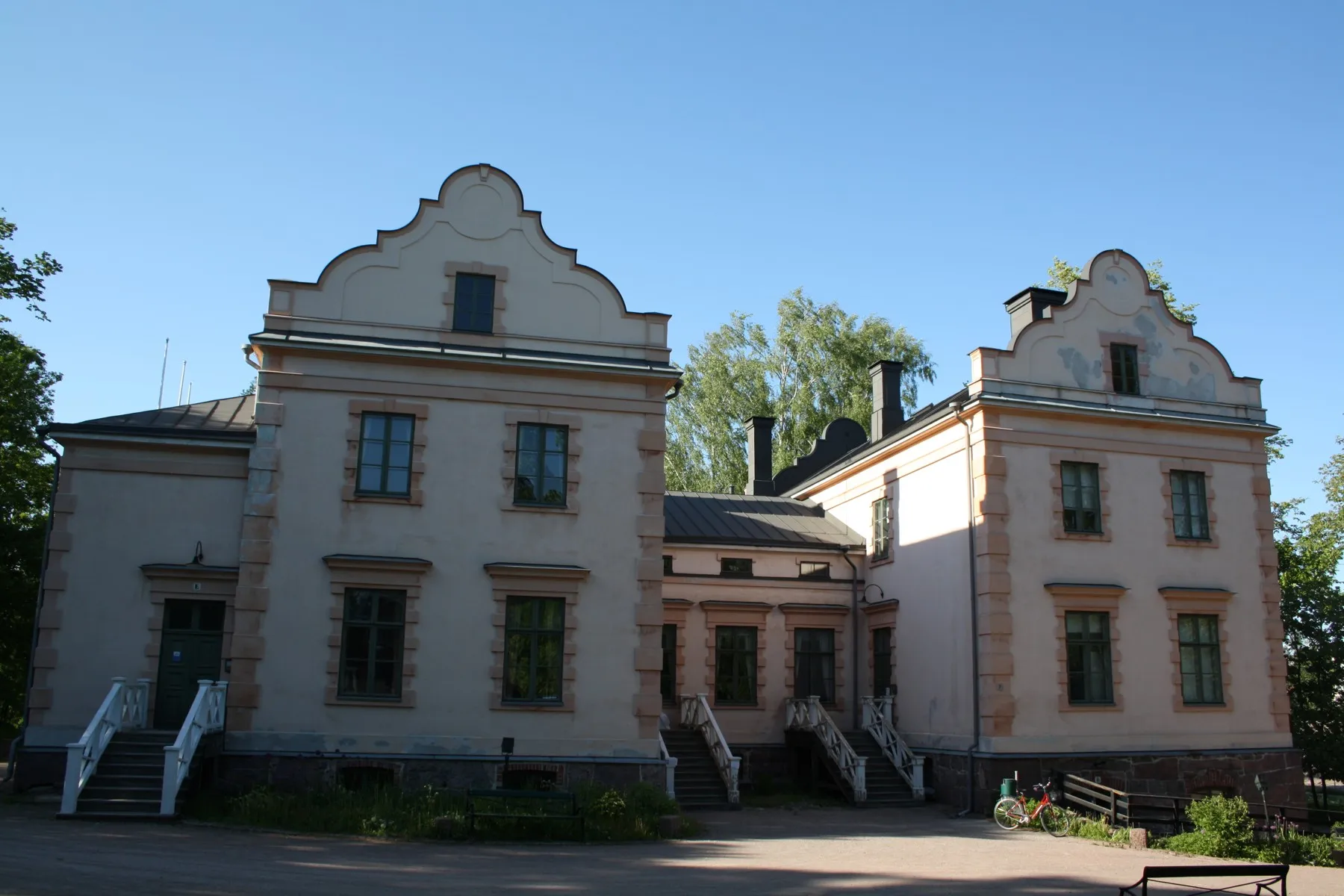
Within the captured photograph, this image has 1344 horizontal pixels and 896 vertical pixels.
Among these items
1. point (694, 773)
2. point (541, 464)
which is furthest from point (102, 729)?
point (694, 773)

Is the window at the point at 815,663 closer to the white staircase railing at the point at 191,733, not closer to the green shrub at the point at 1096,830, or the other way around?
the green shrub at the point at 1096,830

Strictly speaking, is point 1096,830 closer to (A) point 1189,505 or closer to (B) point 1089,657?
(B) point 1089,657

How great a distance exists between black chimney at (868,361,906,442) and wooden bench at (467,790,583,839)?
1552 centimetres

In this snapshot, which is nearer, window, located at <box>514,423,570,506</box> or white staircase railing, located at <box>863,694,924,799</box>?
window, located at <box>514,423,570,506</box>

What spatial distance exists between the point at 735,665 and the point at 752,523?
382 cm

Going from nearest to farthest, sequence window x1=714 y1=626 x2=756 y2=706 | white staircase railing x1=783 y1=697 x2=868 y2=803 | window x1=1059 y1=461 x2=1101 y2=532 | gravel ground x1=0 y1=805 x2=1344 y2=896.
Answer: gravel ground x1=0 y1=805 x2=1344 y2=896 → white staircase railing x1=783 y1=697 x2=868 y2=803 → window x1=1059 y1=461 x2=1101 y2=532 → window x1=714 y1=626 x2=756 y2=706

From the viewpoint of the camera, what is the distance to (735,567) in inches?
1031

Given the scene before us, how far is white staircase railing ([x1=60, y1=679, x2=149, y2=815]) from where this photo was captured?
1566 centimetres

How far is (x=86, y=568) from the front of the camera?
62.5 feet

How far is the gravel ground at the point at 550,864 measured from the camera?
11.6m

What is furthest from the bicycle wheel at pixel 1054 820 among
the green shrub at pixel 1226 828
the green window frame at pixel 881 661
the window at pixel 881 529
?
the window at pixel 881 529

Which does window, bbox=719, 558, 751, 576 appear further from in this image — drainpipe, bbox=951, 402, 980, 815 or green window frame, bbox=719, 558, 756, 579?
drainpipe, bbox=951, 402, 980, 815

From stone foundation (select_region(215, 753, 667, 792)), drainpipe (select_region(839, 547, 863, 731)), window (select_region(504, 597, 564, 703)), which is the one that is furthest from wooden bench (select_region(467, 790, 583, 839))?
drainpipe (select_region(839, 547, 863, 731))

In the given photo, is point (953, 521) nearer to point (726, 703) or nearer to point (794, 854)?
point (726, 703)
